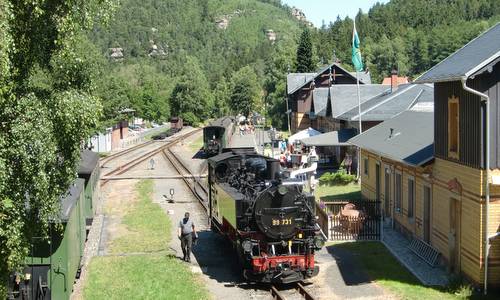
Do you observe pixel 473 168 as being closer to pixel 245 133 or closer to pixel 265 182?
pixel 265 182

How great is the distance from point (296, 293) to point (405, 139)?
875 centimetres

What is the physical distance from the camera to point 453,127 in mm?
15836

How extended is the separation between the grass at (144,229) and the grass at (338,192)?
315 inches

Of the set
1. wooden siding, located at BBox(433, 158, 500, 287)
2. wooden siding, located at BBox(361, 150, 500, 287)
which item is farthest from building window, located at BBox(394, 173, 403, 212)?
wooden siding, located at BBox(433, 158, 500, 287)

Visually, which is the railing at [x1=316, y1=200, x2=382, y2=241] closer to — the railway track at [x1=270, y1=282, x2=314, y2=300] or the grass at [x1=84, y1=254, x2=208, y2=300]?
the railway track at [x1=270, y1=282, x2=314, y2=300]

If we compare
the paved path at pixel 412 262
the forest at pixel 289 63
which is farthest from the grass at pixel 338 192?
the forest at pixel 289 63

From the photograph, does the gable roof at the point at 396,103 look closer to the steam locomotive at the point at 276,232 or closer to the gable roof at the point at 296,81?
the steam locomotive at the point at 276,232

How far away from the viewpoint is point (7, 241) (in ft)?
30.9

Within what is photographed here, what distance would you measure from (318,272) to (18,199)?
345 inches

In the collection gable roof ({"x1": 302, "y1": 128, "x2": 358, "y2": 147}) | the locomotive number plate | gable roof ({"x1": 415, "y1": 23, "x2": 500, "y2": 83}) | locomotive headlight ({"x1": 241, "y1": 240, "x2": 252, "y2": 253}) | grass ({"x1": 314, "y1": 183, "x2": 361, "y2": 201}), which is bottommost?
grass ({"x1": 314, "y1": 183, "x2": 361, "y2": 201})

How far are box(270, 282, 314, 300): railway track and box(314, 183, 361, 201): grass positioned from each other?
13.0 meters

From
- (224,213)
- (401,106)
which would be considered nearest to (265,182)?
(224,213)

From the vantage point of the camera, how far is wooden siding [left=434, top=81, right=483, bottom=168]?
14.1m

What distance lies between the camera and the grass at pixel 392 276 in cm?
1441
